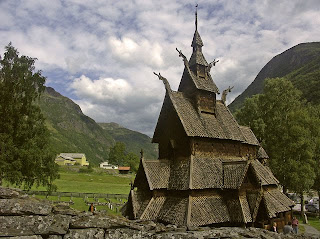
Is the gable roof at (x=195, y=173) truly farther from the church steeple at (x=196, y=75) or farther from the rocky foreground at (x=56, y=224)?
the rocky foreground at (x=56, y=224)

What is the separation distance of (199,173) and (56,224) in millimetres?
15112

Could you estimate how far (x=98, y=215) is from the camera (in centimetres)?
554

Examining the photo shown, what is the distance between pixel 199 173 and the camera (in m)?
19.0

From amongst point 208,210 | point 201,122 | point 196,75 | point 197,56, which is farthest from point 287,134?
point 208,210

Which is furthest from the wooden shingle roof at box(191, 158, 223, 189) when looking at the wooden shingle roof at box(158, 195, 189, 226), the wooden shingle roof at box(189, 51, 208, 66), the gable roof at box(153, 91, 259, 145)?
the wooden shingle roof at box(189, 51, 208, 66)

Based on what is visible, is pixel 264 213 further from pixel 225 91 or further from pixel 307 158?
pixel 307 158

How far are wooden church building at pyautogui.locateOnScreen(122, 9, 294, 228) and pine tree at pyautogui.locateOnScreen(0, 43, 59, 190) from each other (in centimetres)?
1258

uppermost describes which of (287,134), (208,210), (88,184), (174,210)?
(287,134)

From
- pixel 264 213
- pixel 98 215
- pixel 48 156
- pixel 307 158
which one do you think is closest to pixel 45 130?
pixel 48 156

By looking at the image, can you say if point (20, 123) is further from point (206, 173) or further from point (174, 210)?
point (206, 173)

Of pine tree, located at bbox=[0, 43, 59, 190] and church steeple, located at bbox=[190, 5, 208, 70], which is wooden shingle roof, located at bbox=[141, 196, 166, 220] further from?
pine tree, located at bbox=[0, 43, 59, 190]

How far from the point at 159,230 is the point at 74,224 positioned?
2.08 metres

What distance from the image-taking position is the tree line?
3328cm

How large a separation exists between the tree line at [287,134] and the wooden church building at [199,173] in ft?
37.2
